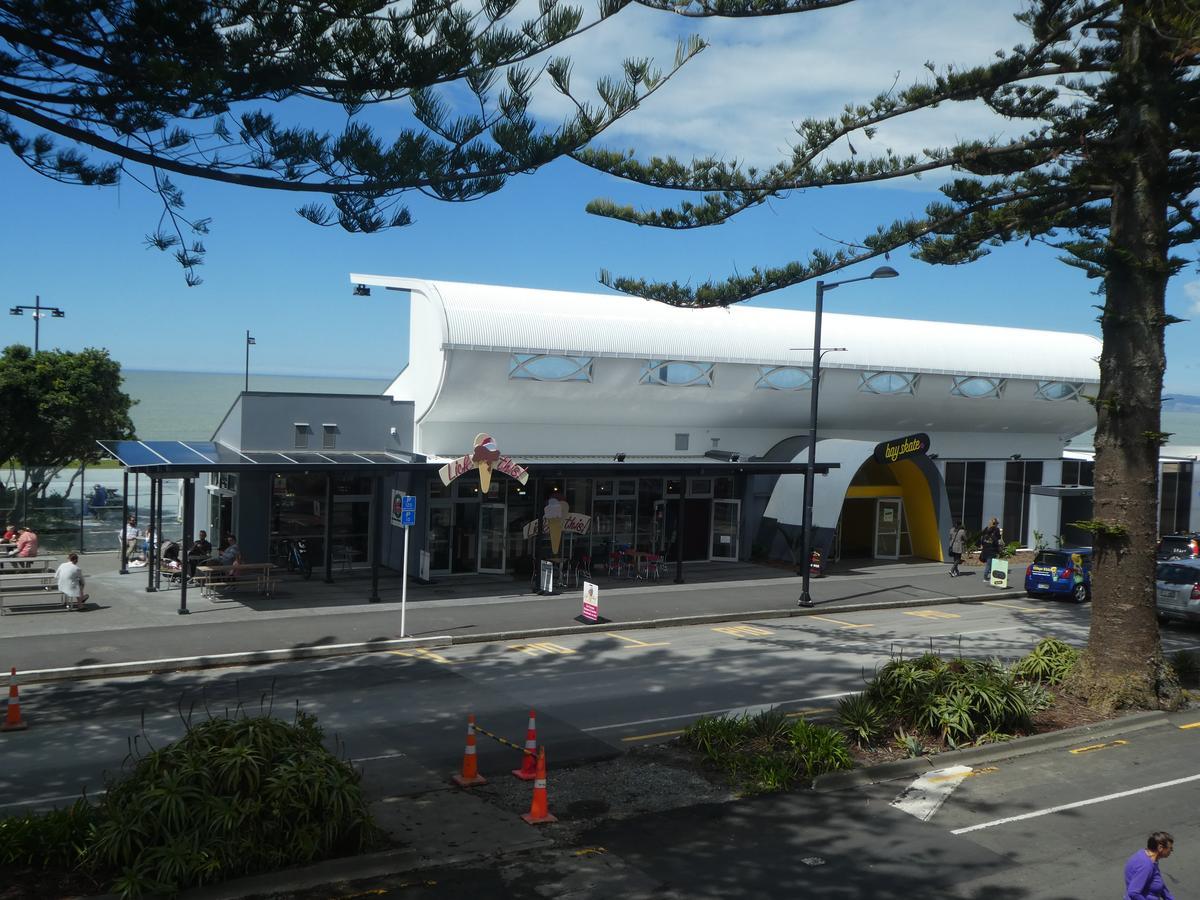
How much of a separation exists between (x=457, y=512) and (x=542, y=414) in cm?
342

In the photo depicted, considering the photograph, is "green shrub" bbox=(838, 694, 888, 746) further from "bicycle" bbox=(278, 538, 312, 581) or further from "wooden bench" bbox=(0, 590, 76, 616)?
"bicycle" bbox=(278, 538, 312, 581)

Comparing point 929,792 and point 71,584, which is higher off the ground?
point 71,584

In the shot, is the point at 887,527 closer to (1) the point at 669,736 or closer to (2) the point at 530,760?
(1) the point at 669,736

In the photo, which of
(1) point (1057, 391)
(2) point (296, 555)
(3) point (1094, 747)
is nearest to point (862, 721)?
(3) point (1094, 747)

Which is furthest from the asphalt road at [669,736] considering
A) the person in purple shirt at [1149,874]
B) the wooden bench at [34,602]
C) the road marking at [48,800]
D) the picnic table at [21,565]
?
the picnic table at [21,565]

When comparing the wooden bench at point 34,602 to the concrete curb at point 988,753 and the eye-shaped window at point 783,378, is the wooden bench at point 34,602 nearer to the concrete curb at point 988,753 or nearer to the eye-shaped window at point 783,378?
the concrete curb at point 988,753

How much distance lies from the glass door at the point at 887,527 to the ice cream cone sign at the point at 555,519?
12.6 m

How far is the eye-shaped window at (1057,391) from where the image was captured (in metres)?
36.6

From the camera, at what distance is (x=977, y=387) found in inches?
1391

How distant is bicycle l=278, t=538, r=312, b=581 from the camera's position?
2677 centimetres

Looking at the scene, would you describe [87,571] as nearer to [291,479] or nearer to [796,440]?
[291,479]

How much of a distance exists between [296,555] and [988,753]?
1865cm

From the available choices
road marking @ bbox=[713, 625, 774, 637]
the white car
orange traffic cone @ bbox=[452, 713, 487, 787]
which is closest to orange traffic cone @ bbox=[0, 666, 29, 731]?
Result: orange traffic cone @ bbox=[452, 713, 487, 787]

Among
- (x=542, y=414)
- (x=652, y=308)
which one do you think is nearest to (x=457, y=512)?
(x=542, y=414)
